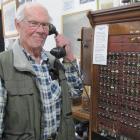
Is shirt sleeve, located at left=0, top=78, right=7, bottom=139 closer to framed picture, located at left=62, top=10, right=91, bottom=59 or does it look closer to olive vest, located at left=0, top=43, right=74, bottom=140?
olive vest, located at left=0, top=43, right=74, bottom=140

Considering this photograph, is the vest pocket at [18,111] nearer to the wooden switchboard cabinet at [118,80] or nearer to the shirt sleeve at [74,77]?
the wooden switchboard cabinet at [118,80]

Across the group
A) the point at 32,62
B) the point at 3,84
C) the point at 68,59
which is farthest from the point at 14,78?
the point at 68,59

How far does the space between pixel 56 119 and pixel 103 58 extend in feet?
1.41

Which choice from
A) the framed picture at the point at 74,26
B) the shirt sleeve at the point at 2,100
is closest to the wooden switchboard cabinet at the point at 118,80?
the shirt sleeve at the point at 2,100

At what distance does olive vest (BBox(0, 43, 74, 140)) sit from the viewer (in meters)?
1.36

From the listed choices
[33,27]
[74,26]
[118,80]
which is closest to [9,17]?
[74,26]

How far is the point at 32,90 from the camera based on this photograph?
55.2 inches

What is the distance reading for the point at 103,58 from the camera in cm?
137

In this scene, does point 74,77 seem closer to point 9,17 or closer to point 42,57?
point 42,57

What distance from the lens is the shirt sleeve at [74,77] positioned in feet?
5.80

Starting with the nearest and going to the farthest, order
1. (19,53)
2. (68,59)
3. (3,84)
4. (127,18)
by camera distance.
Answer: (127,18), (3,84), (19,53), (68,59)

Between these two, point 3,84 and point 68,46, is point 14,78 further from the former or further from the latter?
point 68,46

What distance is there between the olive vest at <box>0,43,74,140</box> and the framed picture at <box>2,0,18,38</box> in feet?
6.80

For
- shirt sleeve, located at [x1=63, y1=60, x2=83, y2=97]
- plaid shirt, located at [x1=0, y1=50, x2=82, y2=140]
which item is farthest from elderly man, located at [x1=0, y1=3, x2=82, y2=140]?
shirt sleeve, located at [x1=63, y1=60, x2=83, y2=97]
